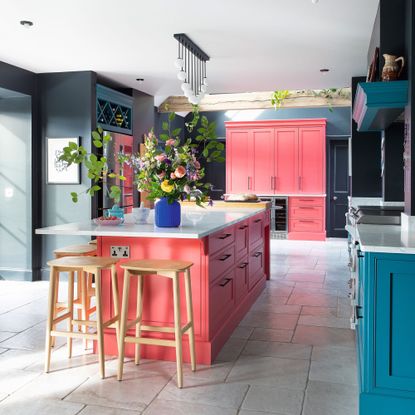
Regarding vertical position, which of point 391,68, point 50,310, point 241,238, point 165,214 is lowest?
point 50,310

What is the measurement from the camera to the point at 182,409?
Result: 2.69m

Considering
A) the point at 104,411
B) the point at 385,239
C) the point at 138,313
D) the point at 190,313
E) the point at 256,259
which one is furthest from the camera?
the point at 256,259

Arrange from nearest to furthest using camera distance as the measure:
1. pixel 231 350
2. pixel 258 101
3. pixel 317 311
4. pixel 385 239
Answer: pixel 385 239
pixel 231 350
pixel 317 311
pixel 258 101

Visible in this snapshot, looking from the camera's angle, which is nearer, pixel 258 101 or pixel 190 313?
pixel 190 313

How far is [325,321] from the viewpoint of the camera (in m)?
4.41

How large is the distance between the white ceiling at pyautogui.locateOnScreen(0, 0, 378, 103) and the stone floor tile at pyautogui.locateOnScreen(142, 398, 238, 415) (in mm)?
2887

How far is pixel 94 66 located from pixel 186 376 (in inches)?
162

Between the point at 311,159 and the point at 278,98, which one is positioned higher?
the point at 278,98

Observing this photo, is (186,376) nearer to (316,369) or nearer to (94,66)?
(316,369)

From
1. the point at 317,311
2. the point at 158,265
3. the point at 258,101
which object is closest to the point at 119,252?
the point at 158,265

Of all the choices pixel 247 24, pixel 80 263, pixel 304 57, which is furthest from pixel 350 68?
pixel 80 263

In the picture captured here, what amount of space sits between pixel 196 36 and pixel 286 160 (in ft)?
19.9

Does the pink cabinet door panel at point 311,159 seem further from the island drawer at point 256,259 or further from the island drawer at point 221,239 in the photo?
the island drawer at point 221,239

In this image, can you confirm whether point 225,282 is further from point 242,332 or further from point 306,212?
point 306,212
